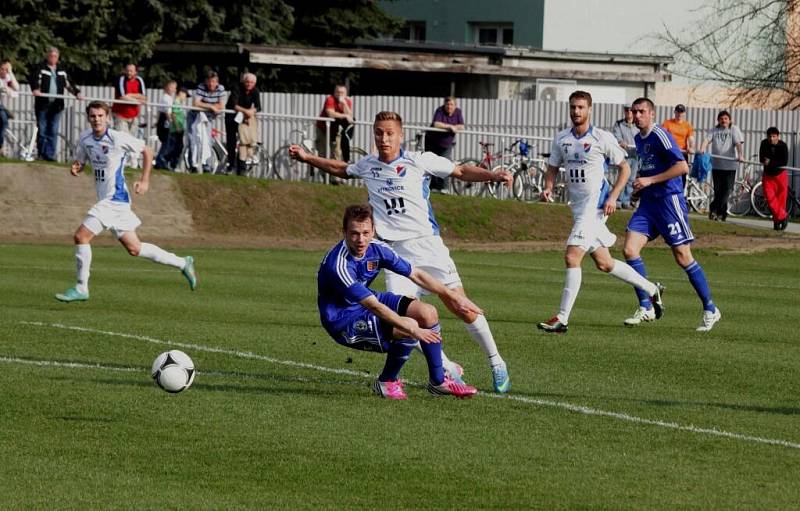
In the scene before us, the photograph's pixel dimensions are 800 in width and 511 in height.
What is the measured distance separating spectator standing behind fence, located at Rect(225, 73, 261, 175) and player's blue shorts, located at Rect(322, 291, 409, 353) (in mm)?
18932

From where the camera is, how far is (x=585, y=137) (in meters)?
14.0

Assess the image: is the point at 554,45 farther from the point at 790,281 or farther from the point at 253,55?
the point at 790,281

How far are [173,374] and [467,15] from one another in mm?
42017

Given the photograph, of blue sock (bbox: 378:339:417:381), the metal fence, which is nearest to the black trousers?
the metal fence

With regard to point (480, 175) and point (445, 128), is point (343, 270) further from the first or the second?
point (445, 128)

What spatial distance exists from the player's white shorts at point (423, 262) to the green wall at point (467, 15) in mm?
37774

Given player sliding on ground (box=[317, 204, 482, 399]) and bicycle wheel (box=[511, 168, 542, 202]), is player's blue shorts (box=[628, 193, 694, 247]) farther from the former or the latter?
bicycle wheel (box=[511, 168, 542, 202])

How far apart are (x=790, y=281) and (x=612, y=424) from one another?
12.4m

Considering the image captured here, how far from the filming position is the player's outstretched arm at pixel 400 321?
8805mm

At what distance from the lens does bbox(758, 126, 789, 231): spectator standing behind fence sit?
28.7 m

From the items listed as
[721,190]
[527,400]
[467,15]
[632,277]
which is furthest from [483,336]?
[467,15]

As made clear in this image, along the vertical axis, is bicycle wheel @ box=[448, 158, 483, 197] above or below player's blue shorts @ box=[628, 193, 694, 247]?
below

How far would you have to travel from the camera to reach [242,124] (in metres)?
28.7

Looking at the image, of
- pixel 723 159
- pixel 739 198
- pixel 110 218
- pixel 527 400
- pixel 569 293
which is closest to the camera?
pixel 527 400
